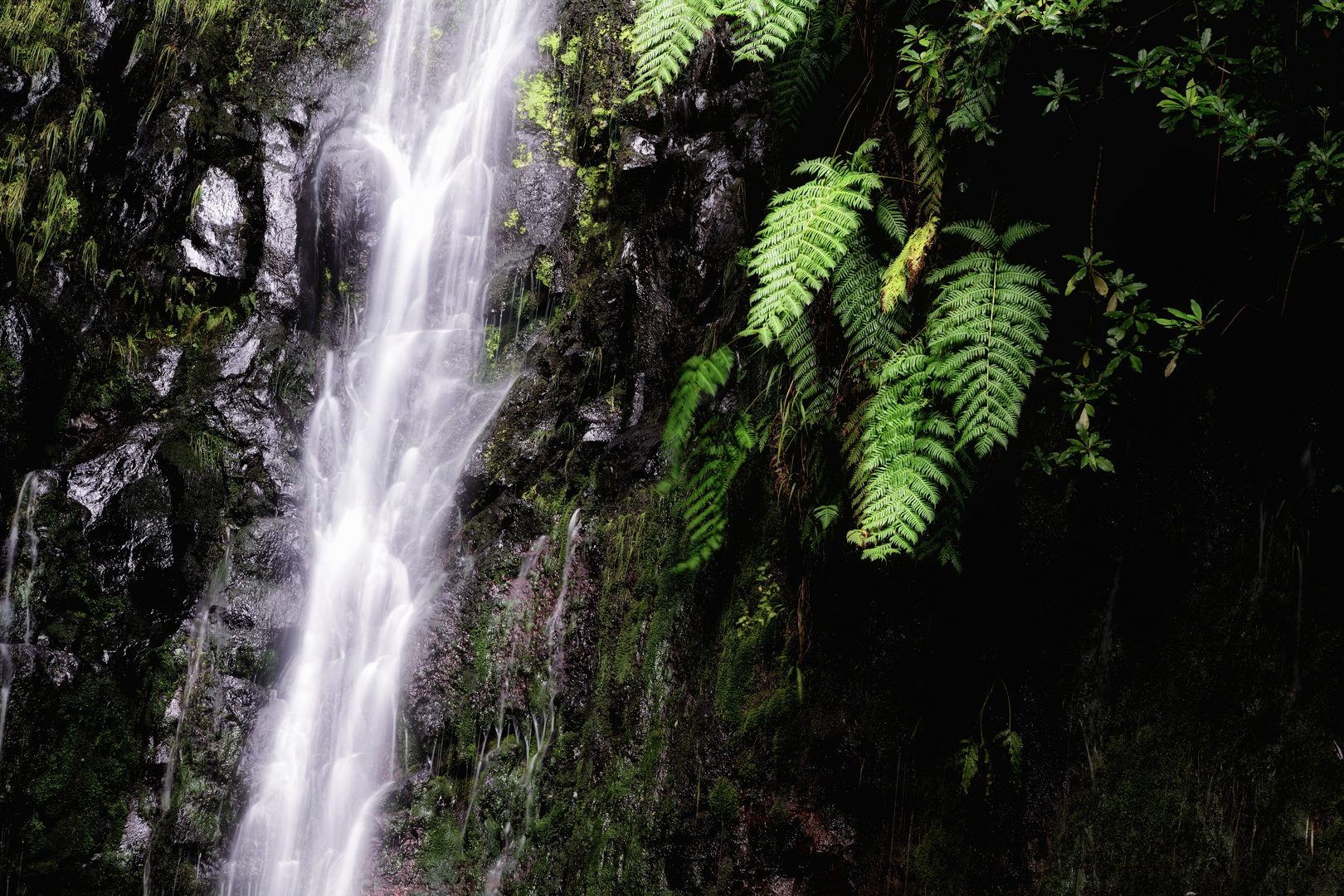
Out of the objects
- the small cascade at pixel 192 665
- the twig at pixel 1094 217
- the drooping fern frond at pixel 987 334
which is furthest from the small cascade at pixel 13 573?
the twig at pixel 1094 217

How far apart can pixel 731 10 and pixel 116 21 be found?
23.1ft

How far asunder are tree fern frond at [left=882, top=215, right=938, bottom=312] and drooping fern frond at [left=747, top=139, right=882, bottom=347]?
176 millimetres

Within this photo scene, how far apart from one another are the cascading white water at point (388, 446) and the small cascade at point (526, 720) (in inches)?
30.0

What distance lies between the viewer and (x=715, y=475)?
336 centimetres

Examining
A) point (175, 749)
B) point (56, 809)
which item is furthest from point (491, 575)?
point (56, 809)

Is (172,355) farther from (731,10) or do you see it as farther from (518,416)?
(731,10)

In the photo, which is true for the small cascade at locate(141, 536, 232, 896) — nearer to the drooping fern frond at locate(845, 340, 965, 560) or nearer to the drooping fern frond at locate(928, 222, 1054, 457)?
the drooping fern frond at locate(845, 340, 965, 560)

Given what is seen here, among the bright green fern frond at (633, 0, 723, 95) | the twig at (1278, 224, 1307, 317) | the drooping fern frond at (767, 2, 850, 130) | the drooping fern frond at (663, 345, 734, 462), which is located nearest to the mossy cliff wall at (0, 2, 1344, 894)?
the twig at (1278, 224, 1307, 317)

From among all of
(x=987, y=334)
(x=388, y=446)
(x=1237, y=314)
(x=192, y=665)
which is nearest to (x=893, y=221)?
(x=987, y=334)

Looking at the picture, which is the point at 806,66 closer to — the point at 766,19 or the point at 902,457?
the point at 766,19

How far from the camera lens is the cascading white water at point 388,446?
16.9ft

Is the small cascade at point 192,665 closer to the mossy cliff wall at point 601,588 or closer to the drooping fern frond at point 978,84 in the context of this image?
the mossy cliff wall at point 601,588

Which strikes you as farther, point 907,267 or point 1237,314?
point 907,267

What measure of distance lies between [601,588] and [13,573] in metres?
4.31
